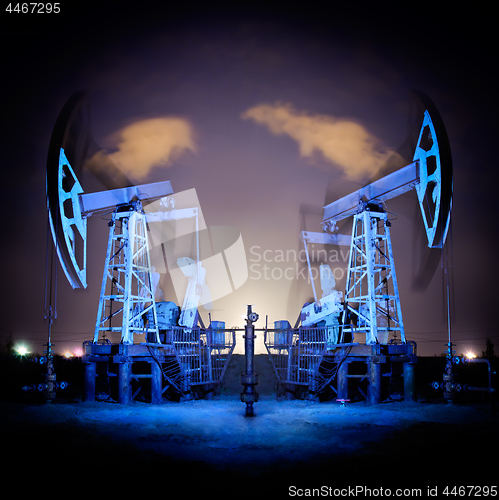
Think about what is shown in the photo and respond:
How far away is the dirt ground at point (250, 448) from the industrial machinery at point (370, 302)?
388 cm

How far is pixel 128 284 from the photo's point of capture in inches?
818

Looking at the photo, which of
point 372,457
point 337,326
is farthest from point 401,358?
point 372,457

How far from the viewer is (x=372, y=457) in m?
9.70

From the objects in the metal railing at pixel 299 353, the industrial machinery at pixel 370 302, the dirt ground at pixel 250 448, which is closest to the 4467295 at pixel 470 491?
the dirt ground at pixel 250 448

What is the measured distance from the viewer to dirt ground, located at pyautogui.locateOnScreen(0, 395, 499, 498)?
26.8ft

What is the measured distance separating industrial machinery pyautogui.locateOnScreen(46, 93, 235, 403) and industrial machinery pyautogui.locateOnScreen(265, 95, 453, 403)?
13.2 feet

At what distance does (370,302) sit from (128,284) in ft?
37.4

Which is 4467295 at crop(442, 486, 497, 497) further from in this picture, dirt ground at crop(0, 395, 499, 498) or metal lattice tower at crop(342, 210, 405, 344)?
metal lattice tower at crop(342, 210, 405, 344)

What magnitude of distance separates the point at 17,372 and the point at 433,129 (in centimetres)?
3807

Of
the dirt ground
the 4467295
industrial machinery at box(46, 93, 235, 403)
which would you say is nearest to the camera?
the 4467295

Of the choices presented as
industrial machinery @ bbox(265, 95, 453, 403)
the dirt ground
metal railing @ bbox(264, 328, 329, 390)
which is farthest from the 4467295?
metal railing @ bbox(264, 328, 329, 390)

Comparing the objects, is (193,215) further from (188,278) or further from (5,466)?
(5,466)

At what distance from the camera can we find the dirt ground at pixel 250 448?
8.16 meters

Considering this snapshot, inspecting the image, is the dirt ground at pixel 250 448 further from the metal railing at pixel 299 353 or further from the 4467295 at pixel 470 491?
the metal railing at pixel 299 353
